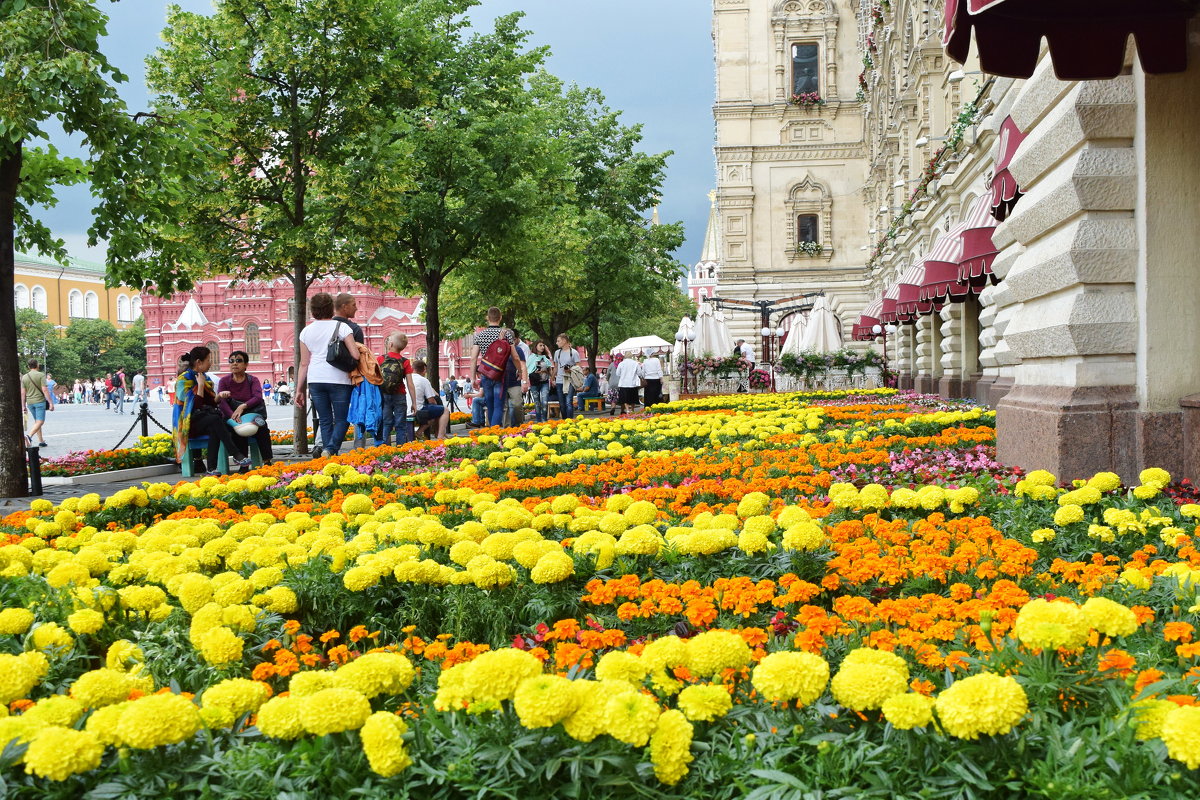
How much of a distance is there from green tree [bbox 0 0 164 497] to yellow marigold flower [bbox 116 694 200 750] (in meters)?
9.45

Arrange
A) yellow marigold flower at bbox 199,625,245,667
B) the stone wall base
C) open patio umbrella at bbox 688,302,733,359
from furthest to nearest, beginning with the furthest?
1. open patio umbrella at bbox 688,302,733,359
2. the stone wall base
3. yellow marigold flower at bbox 199,625,245,667

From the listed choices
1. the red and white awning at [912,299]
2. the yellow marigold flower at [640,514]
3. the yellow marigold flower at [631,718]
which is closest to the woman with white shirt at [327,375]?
the yellow marigold flower at [640,514]

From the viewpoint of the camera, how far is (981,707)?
2.03 m

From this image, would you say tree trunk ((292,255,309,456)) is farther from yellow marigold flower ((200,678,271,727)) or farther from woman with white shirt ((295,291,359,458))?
yellow marigold flower ((200,678,271,727))

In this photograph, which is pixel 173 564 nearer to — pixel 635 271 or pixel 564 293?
pixel 564 293

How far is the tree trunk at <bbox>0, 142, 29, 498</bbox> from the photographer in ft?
36.0

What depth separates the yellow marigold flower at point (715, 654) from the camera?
2.51 meters

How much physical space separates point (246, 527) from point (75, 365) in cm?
11165

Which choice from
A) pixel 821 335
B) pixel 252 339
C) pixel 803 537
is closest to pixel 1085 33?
pixel 803 537

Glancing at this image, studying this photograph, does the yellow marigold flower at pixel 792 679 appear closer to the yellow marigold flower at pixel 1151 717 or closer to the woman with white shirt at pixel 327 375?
the yellow marigold flower at pixel 1151 717

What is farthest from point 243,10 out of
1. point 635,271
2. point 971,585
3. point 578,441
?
point 635,271

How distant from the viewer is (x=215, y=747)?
90.0 inches

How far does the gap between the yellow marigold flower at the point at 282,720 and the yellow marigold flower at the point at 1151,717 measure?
1.77m

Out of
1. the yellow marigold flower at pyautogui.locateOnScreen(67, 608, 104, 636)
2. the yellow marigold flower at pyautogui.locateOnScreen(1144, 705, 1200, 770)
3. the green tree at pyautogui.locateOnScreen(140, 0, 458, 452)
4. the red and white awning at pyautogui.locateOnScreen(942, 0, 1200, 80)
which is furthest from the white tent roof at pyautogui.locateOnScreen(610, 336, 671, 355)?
the yellow marigold flower at pyautogui.locateOnScreen(1144, 705, 1200, 770)
